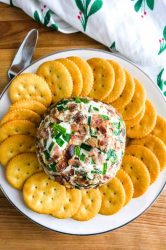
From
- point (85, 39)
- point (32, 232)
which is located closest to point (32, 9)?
point (85, 39)

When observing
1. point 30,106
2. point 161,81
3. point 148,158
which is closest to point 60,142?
point 30,106

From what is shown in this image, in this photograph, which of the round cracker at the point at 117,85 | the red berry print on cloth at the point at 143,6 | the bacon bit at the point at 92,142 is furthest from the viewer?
the red berry print on cloth at the point at 143,6

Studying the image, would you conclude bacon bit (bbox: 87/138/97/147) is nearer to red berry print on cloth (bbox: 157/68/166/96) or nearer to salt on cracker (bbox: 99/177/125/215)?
salt on cracker (bbox: 99/177/125/215)

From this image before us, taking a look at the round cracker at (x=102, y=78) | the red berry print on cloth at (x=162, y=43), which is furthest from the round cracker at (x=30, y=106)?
the red berry print on cloth at (x=162, y=43)

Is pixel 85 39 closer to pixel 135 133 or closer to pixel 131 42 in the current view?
pixel 131 42

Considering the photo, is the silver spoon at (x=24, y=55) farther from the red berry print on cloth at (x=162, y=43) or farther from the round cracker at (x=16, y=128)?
the red berry print on cloth at (x=162, y=43)

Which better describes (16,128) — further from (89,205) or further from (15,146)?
(89,205)

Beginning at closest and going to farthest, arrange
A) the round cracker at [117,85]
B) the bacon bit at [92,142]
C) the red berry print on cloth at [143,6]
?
1. the bacon bit at [92,142]
2. the round cracker at [117,85]
3. the red berry print on cloth at [143,6]
